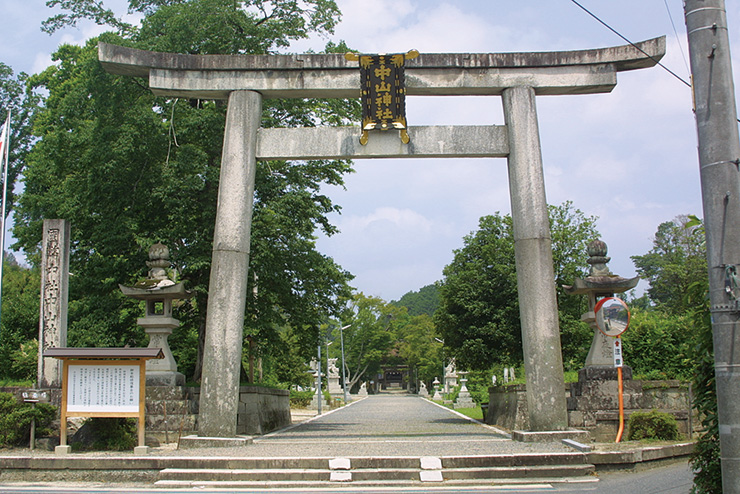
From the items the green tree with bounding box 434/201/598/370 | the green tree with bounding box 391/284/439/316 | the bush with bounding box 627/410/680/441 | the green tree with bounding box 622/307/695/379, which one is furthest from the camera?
the green tree with bounding box 391/284/439/316

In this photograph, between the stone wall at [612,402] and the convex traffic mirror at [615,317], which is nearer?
the convex traffic mirror at [615,317]

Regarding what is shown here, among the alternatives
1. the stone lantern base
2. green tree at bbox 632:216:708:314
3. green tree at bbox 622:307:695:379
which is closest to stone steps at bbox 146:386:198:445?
the stone lantern base

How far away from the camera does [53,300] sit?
12.4 metres

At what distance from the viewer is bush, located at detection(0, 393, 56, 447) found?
10.9 m

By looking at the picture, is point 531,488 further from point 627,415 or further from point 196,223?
point 196,223

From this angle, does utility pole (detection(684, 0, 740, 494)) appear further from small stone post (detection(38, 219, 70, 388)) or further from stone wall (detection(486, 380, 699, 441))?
small stone post (detection(38, 219, 70, 388))

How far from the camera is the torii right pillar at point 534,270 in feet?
36.4

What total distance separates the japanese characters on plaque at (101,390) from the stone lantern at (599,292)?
8123 millimetres

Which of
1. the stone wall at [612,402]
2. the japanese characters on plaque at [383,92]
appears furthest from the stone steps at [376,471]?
the japanese characters on plaque at [383,92]

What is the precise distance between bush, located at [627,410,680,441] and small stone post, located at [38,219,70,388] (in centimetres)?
1028

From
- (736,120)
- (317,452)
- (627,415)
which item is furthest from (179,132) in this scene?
(736,120)

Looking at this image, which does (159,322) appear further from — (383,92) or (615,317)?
(615,317)

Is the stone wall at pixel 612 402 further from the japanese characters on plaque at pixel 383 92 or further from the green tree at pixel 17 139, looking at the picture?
the green tree at pixel 17 139

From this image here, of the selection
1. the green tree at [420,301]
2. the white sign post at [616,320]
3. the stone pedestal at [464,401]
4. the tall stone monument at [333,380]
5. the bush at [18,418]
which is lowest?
the stone pedestal at [464,401]
